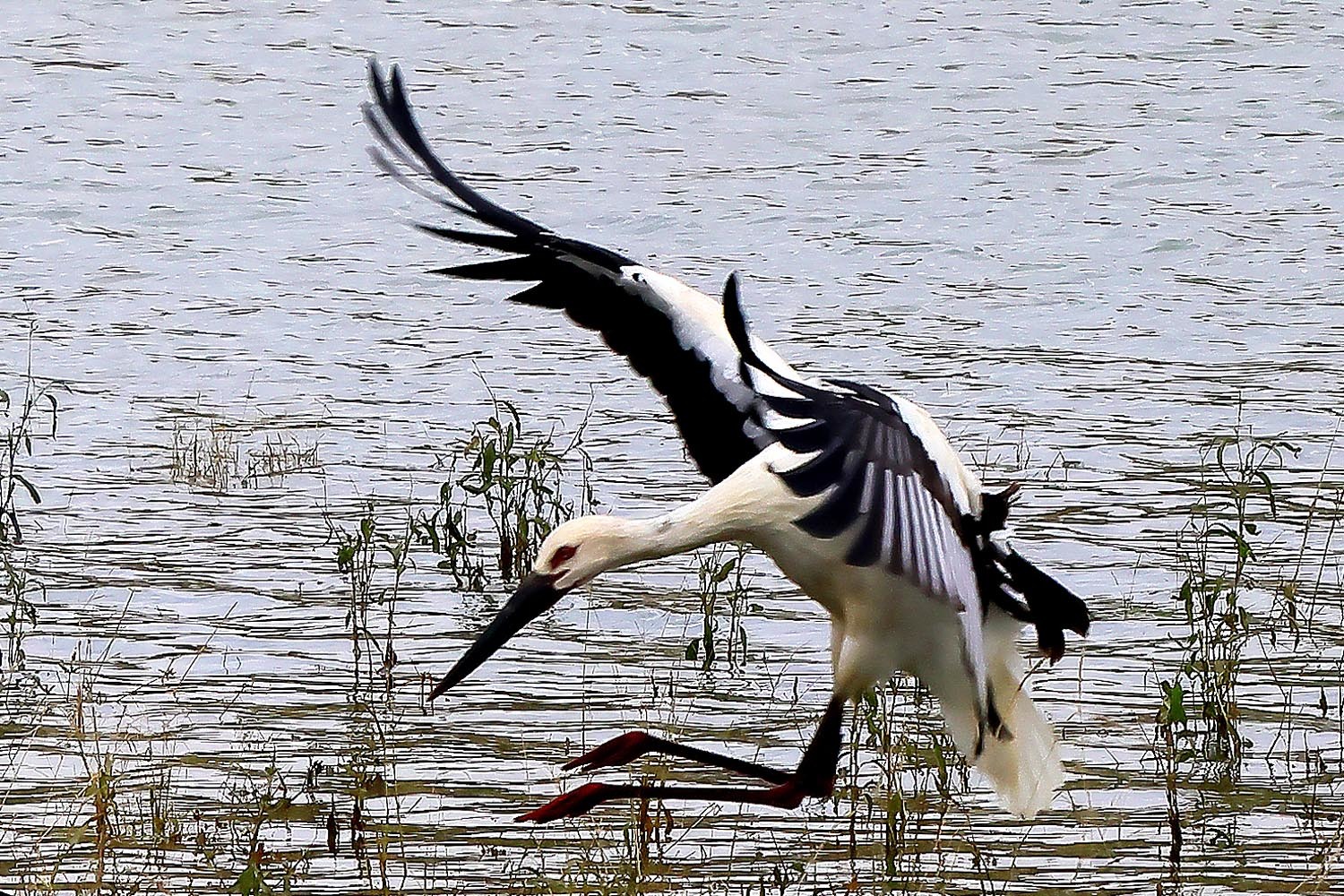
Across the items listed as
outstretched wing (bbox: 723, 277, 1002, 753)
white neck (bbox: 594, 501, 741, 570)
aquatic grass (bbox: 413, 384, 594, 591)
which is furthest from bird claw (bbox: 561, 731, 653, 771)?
aquatic grass (bbox: 413, 384, 594, 591)

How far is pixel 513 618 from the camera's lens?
582cm

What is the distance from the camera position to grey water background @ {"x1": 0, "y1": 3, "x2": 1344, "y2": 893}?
6.80 meters

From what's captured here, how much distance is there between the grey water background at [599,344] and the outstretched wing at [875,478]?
3.08ft

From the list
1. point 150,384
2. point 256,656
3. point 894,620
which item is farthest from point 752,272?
point 894,620

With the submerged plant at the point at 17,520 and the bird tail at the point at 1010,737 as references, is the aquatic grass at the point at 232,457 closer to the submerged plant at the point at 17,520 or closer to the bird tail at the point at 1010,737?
the submerged plant at the point at 17,520

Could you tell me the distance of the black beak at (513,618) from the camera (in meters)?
5.81

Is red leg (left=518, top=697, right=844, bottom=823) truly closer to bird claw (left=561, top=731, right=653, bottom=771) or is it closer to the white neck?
bird claw (left=561, top=731, right=653, bottom=771)

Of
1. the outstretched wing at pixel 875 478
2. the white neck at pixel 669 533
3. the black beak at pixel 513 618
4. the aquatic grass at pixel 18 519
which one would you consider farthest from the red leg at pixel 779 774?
the aquatic grass at pixel 18 519

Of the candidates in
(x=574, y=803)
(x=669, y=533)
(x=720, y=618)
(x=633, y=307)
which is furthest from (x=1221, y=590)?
(x=574, y=803)

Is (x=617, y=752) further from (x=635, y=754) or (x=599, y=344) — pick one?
(x=599, y=344)

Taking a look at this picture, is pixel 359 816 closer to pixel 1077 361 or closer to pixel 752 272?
pixel 1077 361

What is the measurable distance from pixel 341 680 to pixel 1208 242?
8108 mm

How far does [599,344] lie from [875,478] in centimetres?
727

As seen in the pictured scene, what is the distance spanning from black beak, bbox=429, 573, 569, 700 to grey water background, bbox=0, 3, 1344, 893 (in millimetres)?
453
